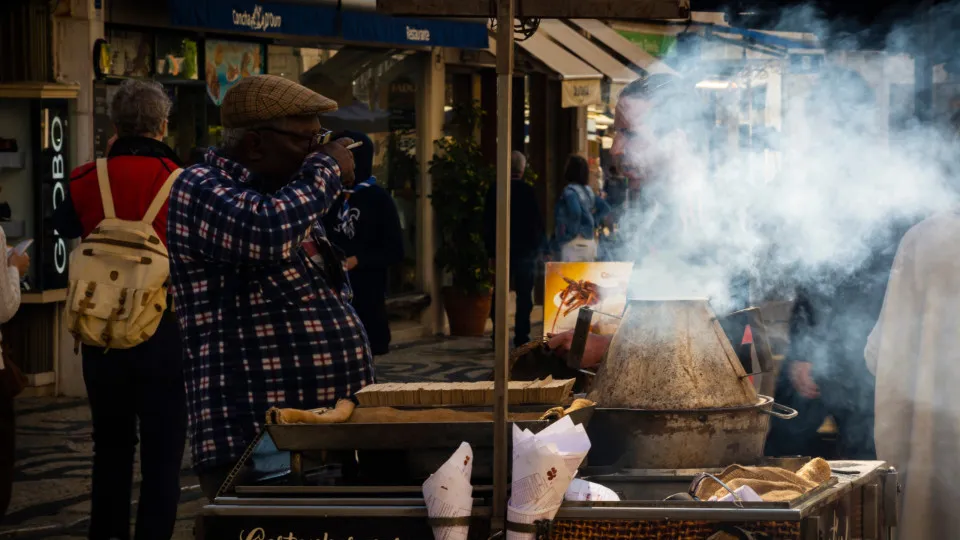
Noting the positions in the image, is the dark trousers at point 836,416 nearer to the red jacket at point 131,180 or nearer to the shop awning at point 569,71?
the red jacket at point 131,180

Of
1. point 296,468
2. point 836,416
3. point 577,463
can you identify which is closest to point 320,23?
point 836,416

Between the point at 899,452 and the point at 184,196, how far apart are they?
8.95 feet

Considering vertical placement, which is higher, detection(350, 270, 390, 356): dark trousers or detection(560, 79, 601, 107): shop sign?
detection(560, 79, 601, 107): shop sign

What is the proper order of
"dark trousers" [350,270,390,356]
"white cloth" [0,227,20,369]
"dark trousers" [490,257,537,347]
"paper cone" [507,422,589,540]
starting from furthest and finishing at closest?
"dark trousers" [490,257,537,347]
"dark trousers" [350,270,390,356]
"white cloth" [0,227,20,369]
"paper cone" [507,422,589,540]

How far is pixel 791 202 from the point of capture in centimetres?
645

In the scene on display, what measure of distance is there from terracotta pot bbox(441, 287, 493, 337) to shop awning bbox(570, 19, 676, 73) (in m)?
5.16

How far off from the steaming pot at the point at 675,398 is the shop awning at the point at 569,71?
44.8 feet

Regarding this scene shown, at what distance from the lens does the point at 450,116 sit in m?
16.7

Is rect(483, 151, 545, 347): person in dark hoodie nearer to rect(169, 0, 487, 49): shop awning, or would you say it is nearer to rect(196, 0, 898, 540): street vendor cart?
rect(169, 0, 487, 49): shop awning

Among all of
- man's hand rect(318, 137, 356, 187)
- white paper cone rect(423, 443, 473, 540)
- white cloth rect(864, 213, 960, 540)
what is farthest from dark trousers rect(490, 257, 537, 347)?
white paper cone rect(423, 443, 473, 540)

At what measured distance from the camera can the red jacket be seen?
215 inches

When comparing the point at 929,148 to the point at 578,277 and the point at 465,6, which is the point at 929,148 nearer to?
the point at 578,277

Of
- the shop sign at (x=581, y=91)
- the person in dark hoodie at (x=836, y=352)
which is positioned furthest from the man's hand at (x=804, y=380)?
the shop sign at (x=581, y=91)

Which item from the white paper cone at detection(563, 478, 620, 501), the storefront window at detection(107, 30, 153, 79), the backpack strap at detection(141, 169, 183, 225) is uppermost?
the storefront window at detection(107, 30, 153, 79)
